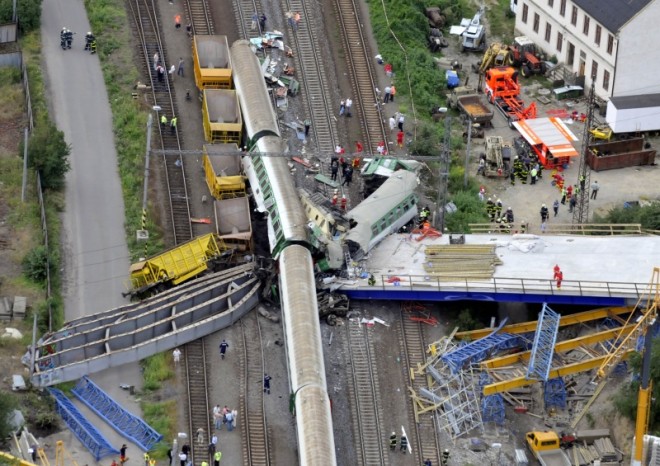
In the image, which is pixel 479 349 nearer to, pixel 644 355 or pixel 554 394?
pixel 554 394

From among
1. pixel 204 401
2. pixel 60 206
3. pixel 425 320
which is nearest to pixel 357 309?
pixel 425 320

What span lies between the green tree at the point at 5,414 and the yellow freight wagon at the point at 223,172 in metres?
22.0

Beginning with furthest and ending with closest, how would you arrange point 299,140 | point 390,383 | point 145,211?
point 299,140, point 145,211, point 390,383

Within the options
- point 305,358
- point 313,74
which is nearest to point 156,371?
point 305,358

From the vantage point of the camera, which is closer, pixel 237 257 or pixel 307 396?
pixel 307 396

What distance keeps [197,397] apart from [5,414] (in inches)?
408

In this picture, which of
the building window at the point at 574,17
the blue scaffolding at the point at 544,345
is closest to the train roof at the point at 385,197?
the blue scaffolding at the point at 544,345

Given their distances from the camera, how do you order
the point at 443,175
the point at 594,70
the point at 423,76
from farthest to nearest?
1. the point at 423,76
2. the point at 594,70
3. the point at 443,175

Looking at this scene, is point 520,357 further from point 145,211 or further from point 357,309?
point 145,211

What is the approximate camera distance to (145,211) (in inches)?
4496

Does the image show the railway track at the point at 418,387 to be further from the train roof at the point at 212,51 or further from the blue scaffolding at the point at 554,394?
the train roof at the point at 212,51

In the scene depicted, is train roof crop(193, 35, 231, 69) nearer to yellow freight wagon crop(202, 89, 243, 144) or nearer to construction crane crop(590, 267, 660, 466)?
yellow freight wagon crop(202, 89, 243, 144)

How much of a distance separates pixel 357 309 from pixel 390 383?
20.1 ft

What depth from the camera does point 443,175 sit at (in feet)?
366
